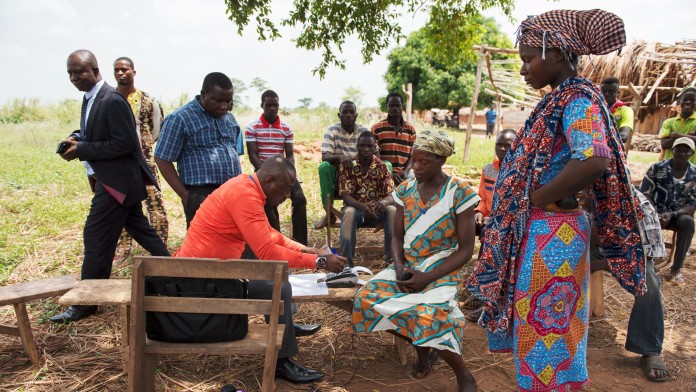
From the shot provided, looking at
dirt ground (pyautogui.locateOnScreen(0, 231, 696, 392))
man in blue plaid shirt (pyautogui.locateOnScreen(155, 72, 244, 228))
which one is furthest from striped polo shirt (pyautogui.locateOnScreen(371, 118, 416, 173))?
dirt ground (pyautogui.locateOnScreen(0, 231, 696, 392))

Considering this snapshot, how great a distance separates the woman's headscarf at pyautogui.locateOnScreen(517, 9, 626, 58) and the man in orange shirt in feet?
5.26

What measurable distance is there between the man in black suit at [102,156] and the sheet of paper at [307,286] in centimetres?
168

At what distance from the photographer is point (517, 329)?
2.34 metres

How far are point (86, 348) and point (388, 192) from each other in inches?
130

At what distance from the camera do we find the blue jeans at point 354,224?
5.20m

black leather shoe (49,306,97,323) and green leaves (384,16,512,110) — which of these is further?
green leaves (384,16,512,110)

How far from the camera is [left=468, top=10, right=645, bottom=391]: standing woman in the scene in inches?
84.0

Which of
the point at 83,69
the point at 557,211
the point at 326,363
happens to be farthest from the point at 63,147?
the point at 557,211

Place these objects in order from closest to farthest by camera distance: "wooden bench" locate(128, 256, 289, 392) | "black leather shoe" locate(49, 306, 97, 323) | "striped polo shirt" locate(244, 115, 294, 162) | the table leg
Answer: "wooden bench" locate(128, 256, 289, 392), the table leg, "black leather shoe" locate(49, 306, 97, 323), "striped polo shirt" locate(244, 115, 294, 162)

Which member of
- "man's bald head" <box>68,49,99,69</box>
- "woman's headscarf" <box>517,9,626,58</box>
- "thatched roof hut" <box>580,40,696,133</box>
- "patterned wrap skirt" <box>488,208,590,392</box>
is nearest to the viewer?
"woman's headscarf" <box>517,9,626,58</box>

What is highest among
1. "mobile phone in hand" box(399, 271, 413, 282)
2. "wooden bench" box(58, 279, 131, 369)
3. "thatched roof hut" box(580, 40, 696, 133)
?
"thatched roof hut" box(580, 40, 696, 133)

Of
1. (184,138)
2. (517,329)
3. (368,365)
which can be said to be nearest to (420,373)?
(368,365)

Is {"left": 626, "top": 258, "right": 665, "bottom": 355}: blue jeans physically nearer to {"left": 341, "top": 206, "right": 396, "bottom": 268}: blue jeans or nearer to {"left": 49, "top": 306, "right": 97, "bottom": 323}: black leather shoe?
{"left": 341, "top": 206, "right": 396, "bottom": 268}: blue jeans

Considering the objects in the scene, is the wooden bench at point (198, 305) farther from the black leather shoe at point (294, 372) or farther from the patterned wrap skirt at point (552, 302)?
the patterned wrap skirt at point (552, 302)
